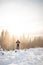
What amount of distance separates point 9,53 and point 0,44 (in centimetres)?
24

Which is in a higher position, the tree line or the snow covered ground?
the tree line

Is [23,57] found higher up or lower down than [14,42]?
lower down

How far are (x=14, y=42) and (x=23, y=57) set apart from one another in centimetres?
31

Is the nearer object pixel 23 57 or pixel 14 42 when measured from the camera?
pixel 23 57

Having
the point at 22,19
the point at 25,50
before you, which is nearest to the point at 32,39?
the point at 25,50

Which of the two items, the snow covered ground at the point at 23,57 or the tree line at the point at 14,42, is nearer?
the snow covered ground at the point at 23,57

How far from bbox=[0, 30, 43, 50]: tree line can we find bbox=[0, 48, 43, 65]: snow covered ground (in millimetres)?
73

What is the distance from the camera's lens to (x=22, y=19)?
2.35m

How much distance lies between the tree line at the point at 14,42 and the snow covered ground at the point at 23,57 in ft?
0.24

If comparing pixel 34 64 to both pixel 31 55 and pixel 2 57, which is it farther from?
pixel 2 57

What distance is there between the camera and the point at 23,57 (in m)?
2.18

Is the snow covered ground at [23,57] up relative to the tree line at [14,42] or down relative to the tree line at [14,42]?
down

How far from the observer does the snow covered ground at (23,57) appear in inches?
83.7

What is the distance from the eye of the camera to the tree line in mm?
2246
